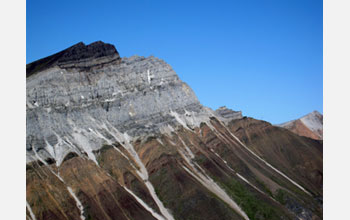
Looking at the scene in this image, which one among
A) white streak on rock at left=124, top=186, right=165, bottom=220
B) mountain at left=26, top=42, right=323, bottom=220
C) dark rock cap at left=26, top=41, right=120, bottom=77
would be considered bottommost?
white streak on rock at left=124, top=186, right=165, bottom=220

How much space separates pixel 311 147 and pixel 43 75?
251ft

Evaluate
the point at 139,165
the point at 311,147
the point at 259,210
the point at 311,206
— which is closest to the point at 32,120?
the point at 139,165

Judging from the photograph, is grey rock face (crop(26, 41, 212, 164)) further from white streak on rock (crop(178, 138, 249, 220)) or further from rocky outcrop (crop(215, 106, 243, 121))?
white streak on rock (crop(178, 138, 249, 220))

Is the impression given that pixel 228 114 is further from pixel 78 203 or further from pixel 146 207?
pixel 78 203

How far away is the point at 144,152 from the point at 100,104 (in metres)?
19.6

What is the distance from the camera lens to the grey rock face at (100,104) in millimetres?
108250

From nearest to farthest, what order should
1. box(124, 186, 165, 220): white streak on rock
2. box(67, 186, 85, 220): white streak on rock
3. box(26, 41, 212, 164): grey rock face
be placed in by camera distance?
box(67, 186, 85, 220): white streak on rock
box(124, 186, 165, 220): white streak on rock
box(26, 41, 212, 164): grey rock face

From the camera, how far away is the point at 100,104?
404 feet

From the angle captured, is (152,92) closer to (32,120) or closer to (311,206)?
(32,120)

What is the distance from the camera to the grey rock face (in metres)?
108

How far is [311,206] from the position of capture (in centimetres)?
10531

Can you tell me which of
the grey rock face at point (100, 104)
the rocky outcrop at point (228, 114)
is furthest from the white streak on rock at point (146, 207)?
the rocky outcrop at point (228, 114)

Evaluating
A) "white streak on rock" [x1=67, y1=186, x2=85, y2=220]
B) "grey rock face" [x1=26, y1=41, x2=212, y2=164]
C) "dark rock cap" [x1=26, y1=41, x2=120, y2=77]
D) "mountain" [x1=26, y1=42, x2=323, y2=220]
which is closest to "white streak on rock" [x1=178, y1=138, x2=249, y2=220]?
"mountain" [x1=26, y1=42, x2=323, y2=220]

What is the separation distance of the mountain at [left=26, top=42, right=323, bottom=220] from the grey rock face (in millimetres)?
275
